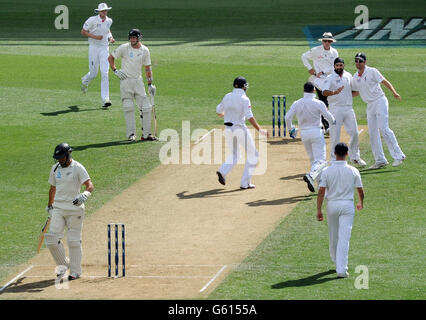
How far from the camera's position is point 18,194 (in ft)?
69.6

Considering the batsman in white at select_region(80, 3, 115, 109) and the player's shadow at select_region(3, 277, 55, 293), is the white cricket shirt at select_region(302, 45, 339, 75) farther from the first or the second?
the player's shadow at select_region(3, 277, 55, 293)

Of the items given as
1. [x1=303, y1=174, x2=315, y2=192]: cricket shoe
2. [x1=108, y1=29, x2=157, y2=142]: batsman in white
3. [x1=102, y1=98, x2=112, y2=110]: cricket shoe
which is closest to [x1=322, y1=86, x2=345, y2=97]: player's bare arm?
[x1=303, y1=174, x2=315, y2=192]: cricket shoe

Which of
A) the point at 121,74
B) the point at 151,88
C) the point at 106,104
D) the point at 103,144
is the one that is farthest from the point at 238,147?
the point at 106,104

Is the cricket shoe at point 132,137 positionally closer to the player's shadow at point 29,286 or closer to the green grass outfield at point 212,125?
the green grass outfield at point 212,125

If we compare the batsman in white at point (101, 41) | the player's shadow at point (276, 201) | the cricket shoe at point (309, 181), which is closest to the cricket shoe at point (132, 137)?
the batsman in white at point (101, 41)

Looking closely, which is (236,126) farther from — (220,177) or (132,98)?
(132,98)

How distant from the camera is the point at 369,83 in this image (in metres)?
21.8

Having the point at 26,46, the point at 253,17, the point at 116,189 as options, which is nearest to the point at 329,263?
the point at 116,189

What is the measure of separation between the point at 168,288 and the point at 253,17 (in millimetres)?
40624

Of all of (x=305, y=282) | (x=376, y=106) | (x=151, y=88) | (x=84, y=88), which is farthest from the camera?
(x=84, y=88)

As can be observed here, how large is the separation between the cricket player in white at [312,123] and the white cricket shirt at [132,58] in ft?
18.9

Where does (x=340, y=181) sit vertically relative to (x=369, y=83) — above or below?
below

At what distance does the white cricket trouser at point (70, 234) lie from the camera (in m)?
16.2

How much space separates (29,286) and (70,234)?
3.61ft
